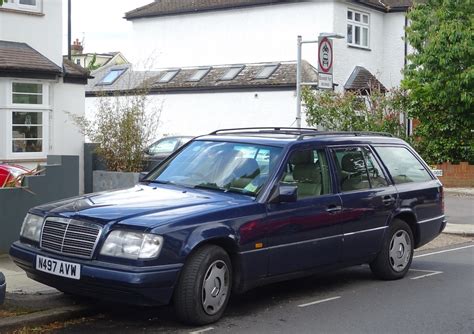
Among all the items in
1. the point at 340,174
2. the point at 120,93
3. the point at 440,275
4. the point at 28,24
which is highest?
the point at 28,24

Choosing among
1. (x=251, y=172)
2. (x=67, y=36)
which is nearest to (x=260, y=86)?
(x=67, y=36)

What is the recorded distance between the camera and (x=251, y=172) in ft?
23.8

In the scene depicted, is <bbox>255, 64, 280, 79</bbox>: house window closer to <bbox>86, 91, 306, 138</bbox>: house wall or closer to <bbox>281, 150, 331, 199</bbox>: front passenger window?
<bbox>86, 91, 306, 138</bbox>: house wall

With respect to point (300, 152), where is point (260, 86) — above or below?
above

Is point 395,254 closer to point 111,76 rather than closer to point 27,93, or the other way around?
point 27,93

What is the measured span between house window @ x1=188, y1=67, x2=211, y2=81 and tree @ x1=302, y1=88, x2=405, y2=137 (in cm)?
681

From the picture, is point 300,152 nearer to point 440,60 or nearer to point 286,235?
point 286,235

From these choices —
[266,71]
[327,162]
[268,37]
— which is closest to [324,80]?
[327,162]

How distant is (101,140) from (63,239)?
6495 millimetres

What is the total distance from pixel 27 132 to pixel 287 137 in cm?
781

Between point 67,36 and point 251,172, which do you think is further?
point 67,36

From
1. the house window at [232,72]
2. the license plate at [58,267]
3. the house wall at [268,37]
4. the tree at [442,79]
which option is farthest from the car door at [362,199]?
the house window at [232,72]

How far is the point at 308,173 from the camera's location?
762 centimetres

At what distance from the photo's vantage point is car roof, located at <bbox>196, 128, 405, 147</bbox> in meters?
7.62
